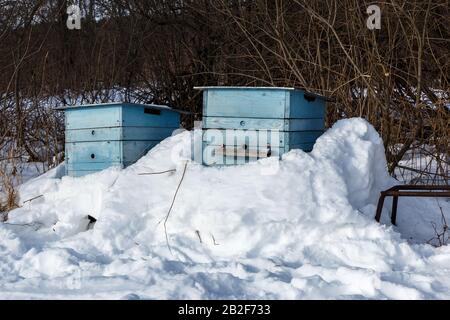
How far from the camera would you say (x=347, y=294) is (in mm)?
3285

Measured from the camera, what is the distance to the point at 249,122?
5.03 meters

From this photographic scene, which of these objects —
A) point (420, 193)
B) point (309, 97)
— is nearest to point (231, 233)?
point (420, 193)

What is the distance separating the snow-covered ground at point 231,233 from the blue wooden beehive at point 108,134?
0.23 m

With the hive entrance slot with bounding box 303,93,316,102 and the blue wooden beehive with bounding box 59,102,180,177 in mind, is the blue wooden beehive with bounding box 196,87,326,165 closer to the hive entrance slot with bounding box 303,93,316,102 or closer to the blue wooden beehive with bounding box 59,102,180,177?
the hive entrance slot with bounding box 303,93,316,102

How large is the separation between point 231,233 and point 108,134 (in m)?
1.92

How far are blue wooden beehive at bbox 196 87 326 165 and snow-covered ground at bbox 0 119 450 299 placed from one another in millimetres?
166

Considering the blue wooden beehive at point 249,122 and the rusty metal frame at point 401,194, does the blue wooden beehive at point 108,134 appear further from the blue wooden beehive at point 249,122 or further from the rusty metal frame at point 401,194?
the rusty metal frame at point 401,194

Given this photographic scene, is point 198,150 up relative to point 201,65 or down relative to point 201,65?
down

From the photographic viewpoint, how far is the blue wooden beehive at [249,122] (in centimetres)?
496

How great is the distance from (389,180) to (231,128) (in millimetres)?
1861

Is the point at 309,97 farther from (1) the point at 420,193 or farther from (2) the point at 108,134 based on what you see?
(2) the point at 108,134

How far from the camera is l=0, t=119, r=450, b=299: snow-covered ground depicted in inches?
135

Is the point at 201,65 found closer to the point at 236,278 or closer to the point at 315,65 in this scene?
the point at 315,65
